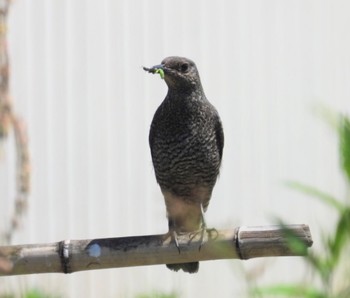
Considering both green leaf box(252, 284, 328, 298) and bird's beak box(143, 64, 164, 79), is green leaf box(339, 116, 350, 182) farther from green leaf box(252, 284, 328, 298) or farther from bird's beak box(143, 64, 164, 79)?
bird's beak box(143, 64, 164, 79)

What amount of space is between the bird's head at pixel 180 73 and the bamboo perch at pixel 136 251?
1056 mm

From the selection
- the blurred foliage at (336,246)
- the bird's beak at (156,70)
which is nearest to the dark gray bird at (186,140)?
the bird's beak at (156,70)

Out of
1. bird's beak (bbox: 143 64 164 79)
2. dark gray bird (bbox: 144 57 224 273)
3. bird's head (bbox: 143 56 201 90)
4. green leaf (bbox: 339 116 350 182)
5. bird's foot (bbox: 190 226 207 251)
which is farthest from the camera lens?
dark gray bird (bbox: 144 57 224 273)

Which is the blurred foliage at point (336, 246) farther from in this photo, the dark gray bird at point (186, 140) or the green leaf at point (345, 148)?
the dark gray bird at point (186, 140)

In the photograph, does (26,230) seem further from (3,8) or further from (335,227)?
(335,227)

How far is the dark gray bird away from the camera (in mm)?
3604

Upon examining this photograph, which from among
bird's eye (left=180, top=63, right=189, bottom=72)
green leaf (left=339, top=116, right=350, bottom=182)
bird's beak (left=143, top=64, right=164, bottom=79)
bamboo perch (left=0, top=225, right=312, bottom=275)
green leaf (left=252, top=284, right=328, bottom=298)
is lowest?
bamboo perch (left=0, top=225, right=312, bottom=275)

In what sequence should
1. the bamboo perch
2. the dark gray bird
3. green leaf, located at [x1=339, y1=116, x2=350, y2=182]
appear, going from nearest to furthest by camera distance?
1. green leaf, located at [x1=339, y1=116, x2=350, y2=182]
2. the bamboo perch
3. the dark gray bird

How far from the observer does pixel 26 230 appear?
16.8 feet

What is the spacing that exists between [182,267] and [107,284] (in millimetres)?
1534

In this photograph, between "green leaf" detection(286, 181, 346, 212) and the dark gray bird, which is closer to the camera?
"green leaf" detection(286, 181, 346, 212)

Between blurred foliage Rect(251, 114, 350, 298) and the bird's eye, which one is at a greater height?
the bird's eye

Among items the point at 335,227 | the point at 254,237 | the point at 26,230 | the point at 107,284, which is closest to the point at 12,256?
the point at 254,237

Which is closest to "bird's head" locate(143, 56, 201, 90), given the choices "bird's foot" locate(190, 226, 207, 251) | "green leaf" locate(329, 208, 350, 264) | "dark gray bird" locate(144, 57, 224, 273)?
"dark gray bird" locate(144, 57, 224, 273)
